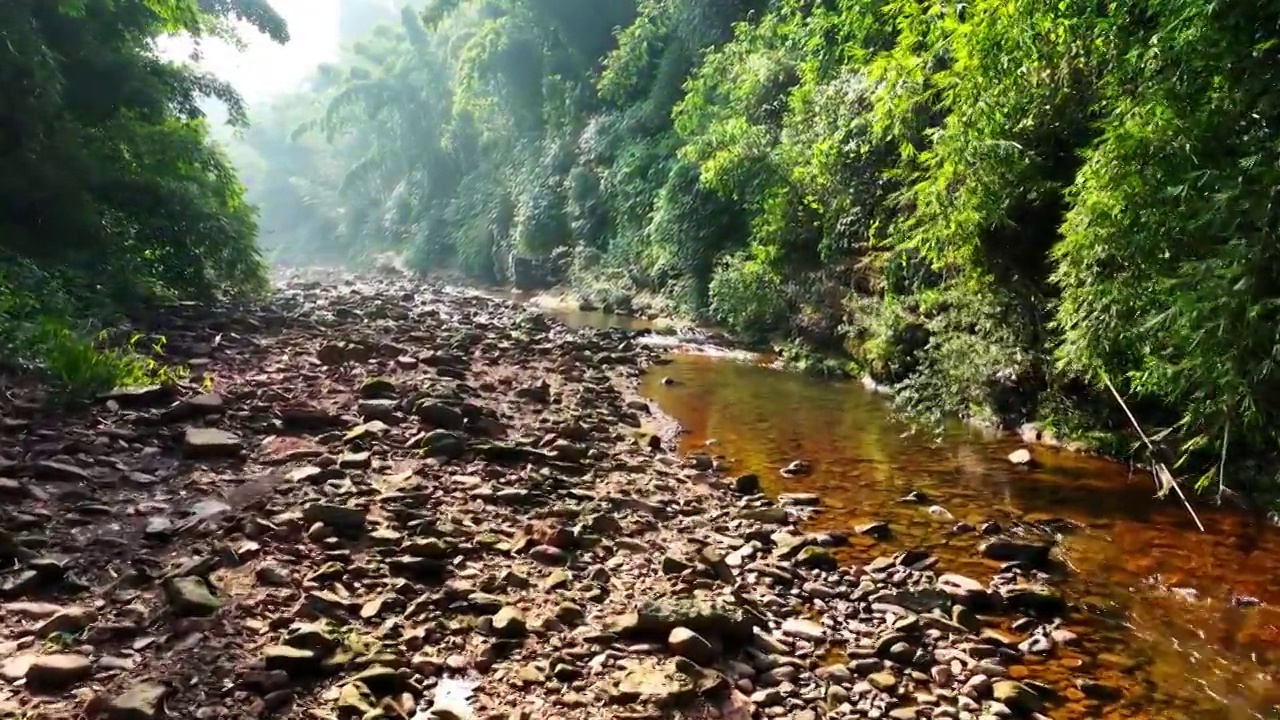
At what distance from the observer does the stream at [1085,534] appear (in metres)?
3.48

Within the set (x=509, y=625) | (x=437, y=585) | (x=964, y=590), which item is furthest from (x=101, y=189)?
(x=964, y=590)

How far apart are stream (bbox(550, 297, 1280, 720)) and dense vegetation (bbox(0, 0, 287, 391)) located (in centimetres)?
584

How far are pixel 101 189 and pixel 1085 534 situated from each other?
11462 mm

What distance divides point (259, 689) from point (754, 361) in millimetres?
10610

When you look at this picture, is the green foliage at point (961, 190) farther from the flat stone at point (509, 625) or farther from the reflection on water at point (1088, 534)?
the flat stone at point (509, 625)

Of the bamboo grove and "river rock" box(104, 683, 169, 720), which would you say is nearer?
"river rock" box(104, 683, 169, 720)

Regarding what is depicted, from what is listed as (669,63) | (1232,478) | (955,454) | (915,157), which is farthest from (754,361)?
(669,63)

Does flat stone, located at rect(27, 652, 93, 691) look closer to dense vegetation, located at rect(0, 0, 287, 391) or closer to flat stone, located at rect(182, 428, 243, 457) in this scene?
flat stone, located at rect(182, 428, 243, 457)

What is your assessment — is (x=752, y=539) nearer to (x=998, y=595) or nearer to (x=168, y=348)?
(x=998, y=595)

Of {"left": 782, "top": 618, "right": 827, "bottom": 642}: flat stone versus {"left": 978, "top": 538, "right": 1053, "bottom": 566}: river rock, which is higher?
{"left": 782, "top": 618, "right": 827, "bottom": 642}: flat stone

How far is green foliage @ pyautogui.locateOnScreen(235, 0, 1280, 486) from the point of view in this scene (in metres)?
4.91

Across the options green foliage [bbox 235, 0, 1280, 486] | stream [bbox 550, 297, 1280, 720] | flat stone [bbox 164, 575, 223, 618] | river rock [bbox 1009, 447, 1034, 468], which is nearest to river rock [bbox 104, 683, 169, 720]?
flat stone [bbox 164, 575, 223, 618]

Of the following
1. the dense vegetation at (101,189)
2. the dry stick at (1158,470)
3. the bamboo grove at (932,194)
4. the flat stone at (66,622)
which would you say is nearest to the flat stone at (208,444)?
the dense vegetation at (101,189)

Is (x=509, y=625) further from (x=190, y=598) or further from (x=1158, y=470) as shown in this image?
(x=1158, y=470)
